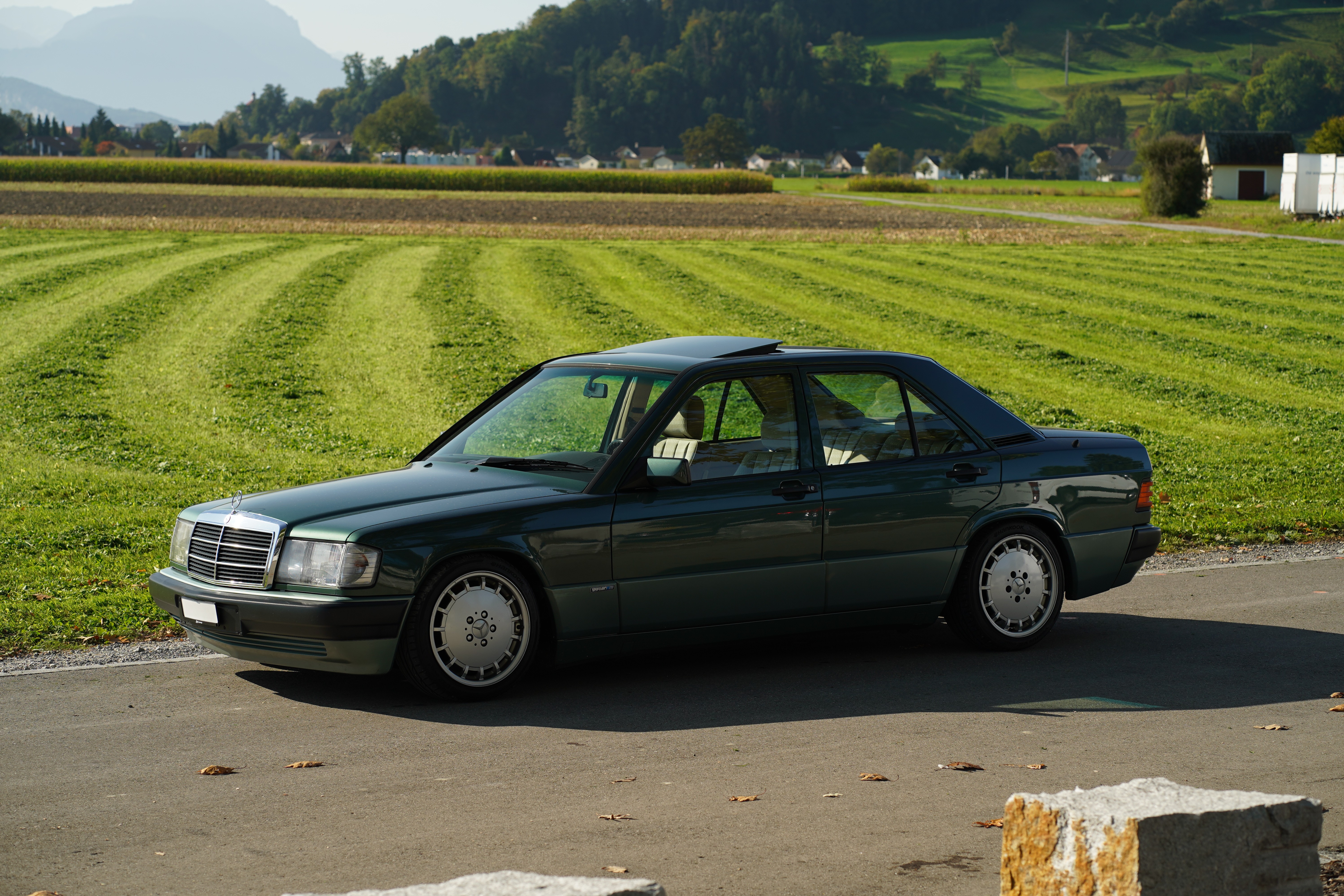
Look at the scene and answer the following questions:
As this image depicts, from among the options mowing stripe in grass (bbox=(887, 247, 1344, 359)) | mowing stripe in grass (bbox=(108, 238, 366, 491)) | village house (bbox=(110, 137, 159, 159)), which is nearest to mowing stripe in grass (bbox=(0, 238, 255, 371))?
mowing stripe in grass (bbox=(108, 238, 366, 491))

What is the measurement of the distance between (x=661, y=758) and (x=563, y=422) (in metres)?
2.28

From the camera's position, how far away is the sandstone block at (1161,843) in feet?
10.4

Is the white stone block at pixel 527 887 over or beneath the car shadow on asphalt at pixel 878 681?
over

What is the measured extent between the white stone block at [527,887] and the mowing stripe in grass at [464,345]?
13.1m

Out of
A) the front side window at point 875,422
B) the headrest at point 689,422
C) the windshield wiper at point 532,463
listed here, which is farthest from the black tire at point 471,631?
the front side window at point 875,422

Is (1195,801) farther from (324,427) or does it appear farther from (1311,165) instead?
(1311,165)

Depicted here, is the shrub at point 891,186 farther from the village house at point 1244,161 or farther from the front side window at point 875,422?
the front side window at point 875,422

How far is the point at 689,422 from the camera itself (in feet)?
22.7

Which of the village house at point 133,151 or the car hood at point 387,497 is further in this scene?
the village house at point 133,151

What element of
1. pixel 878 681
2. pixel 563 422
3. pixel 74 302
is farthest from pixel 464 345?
pixel 878 681

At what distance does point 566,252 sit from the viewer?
41.6 m

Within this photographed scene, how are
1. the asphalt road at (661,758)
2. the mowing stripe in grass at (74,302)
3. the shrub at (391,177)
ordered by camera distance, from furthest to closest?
the shrub at (391,177), the mowing stripe in grass at (74,302), the asphalt road at (661,758)

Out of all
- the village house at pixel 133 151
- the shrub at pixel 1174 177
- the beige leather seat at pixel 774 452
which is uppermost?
the village house at pixel 133 151

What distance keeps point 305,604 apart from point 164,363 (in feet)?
50.9
